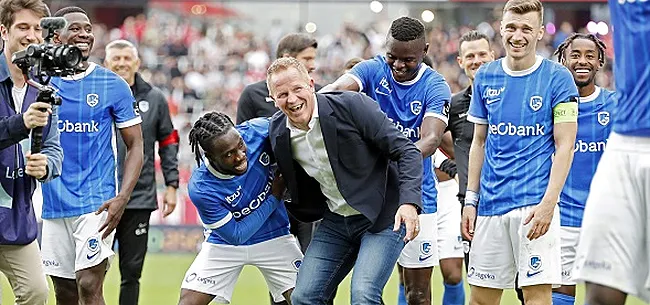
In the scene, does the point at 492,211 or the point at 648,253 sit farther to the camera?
the point at 492,211

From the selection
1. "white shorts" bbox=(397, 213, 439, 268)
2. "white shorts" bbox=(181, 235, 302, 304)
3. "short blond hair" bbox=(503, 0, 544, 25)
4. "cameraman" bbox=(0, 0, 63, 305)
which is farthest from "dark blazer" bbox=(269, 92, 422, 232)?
"cameraman" bbox=(0, 0, 63, 305)

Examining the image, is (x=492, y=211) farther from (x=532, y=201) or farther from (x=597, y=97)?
(x=597, y=97)

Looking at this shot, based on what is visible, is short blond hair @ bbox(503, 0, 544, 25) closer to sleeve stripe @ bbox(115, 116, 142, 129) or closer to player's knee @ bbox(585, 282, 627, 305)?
player's knee @ bbox(585, 282, 627, 305)

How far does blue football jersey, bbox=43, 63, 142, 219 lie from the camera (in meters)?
7.87

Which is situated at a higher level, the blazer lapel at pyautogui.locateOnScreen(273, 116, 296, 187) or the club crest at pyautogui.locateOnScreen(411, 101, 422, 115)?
the club crest at pyautogui.locateOnScreen(411, 101, 422, 115)

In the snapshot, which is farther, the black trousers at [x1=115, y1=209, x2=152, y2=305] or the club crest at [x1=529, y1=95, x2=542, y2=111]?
the black trousers at [x1=115, y1=209, x2=152, y2=305]

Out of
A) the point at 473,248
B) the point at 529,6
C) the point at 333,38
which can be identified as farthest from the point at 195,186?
the point at 333,38

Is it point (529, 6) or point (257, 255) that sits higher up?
point (529, 6)

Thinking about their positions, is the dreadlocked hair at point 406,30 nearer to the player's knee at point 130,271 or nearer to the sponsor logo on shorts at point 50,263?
the sponsor logo on shorts at point 50,263

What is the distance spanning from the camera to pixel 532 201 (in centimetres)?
700

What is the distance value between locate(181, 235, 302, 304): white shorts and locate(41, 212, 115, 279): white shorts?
0.81 meters

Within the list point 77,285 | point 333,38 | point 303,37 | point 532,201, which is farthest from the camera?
point 333,38

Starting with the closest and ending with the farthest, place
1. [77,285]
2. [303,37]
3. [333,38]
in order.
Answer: [77,285]
[303,37]
[333,38]

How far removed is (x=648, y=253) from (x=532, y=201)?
6.59 feet
